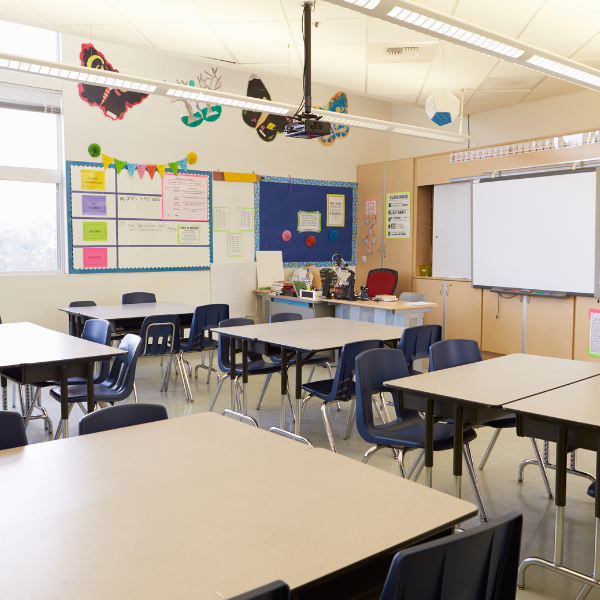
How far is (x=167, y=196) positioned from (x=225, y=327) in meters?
3.12

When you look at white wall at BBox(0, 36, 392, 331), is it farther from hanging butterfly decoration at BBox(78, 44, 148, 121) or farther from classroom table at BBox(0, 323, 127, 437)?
classroom table at BBox(0, 323, 127, 437)

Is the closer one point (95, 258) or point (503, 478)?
point (503, 478)

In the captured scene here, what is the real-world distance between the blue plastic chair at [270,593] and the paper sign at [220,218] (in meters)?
6.93

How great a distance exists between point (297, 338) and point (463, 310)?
393 cm

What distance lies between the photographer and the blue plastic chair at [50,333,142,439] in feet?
11.8

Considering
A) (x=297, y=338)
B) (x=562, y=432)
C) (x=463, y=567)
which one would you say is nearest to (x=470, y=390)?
(x=562, y=432)

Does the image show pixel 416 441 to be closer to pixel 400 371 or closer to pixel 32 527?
pixel 400 371

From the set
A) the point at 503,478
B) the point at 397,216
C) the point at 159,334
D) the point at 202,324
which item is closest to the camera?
the point at 503,478

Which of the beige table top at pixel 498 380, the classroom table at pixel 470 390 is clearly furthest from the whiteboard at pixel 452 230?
the classroom table at pixel 470 390

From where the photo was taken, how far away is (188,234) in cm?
748

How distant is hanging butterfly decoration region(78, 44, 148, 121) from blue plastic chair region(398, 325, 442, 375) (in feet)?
14.9

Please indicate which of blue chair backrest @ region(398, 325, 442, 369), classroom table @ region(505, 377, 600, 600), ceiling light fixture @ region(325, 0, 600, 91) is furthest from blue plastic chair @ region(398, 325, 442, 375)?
ceiling light fixture @ region(325, 0, 600, 91)

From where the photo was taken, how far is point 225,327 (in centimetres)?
472

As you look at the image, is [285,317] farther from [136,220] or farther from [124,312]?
[136,220]
